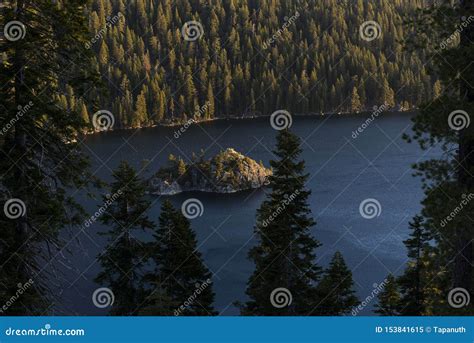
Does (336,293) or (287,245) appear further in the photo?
(336,293)

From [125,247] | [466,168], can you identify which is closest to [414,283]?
[125,247]

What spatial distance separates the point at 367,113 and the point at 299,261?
166721 mm

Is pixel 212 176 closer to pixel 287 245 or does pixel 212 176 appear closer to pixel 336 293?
pixel 336 293

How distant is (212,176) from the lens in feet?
323

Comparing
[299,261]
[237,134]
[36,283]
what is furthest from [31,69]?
[237,134]

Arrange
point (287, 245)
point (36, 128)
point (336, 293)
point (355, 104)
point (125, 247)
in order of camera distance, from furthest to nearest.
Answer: point (355, 104) → point (336, 293) → point (125, 247) → point (287, 245) → point (36, 128)

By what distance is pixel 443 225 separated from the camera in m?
11.8

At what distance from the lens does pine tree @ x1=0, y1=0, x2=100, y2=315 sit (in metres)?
12.7

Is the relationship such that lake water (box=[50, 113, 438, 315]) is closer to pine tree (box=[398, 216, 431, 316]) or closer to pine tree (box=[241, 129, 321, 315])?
pine tree (box=[241, 129, 321, 315])

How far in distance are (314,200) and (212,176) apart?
2162cm

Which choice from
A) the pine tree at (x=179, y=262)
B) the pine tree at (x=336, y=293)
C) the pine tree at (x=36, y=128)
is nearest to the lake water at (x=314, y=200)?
the pine tree at (x=36, y=128)

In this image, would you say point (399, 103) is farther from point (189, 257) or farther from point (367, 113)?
point (189, 257)

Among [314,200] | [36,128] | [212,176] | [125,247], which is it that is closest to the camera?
[36,128]

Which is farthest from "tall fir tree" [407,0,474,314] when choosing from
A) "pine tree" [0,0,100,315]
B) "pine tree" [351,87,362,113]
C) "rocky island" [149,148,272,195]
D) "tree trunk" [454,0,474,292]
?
"pine tree" [351,87,362,113]
